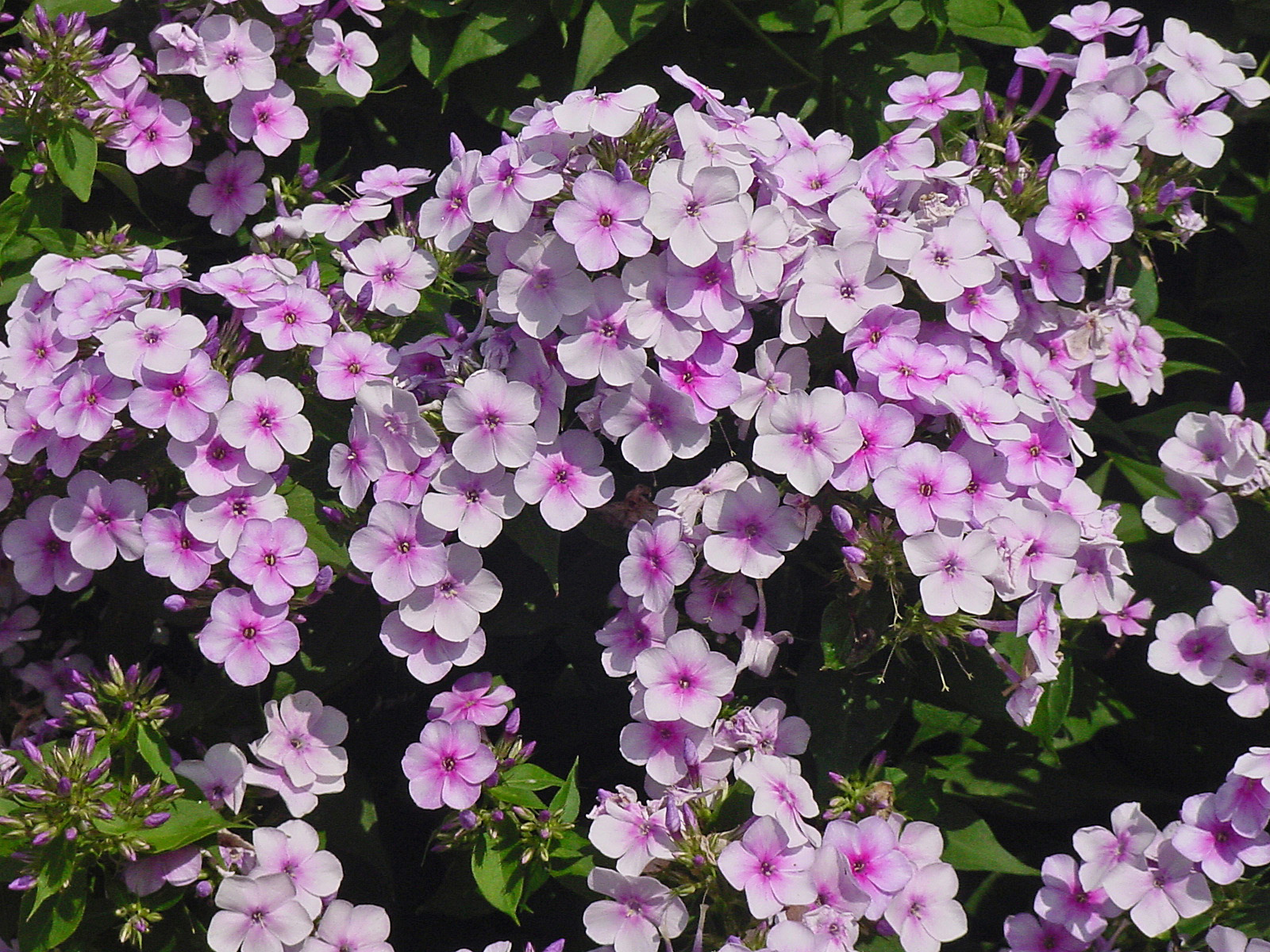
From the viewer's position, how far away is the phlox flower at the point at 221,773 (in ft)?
6.81

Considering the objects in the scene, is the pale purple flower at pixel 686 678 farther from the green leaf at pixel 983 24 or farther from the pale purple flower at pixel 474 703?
the green leaf at pixel 983 24

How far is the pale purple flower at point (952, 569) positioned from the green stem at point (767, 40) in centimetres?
126

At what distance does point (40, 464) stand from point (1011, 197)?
1932 millimetres

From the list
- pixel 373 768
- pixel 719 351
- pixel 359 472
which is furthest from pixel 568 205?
pixel 373 768

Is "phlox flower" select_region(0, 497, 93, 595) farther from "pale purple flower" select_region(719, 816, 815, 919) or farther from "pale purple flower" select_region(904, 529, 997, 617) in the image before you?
"pale purple flower" select_region(904, 529, 997, 617)

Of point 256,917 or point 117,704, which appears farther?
point 117,704

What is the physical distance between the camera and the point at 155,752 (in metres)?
2.06

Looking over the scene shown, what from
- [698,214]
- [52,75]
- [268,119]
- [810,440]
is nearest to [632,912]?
[810,440]

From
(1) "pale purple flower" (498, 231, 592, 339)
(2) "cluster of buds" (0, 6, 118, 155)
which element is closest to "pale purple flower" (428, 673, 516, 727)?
(1) "pale purple flower" (498, 231, 592, 339)

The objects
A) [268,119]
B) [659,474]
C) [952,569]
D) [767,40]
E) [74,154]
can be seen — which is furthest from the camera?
[767,40]

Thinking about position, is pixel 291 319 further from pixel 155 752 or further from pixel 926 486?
pixel 926 486

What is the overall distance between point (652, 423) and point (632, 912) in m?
0.82

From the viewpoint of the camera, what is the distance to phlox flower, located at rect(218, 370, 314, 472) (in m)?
1.95

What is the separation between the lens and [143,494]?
202 centimetres
